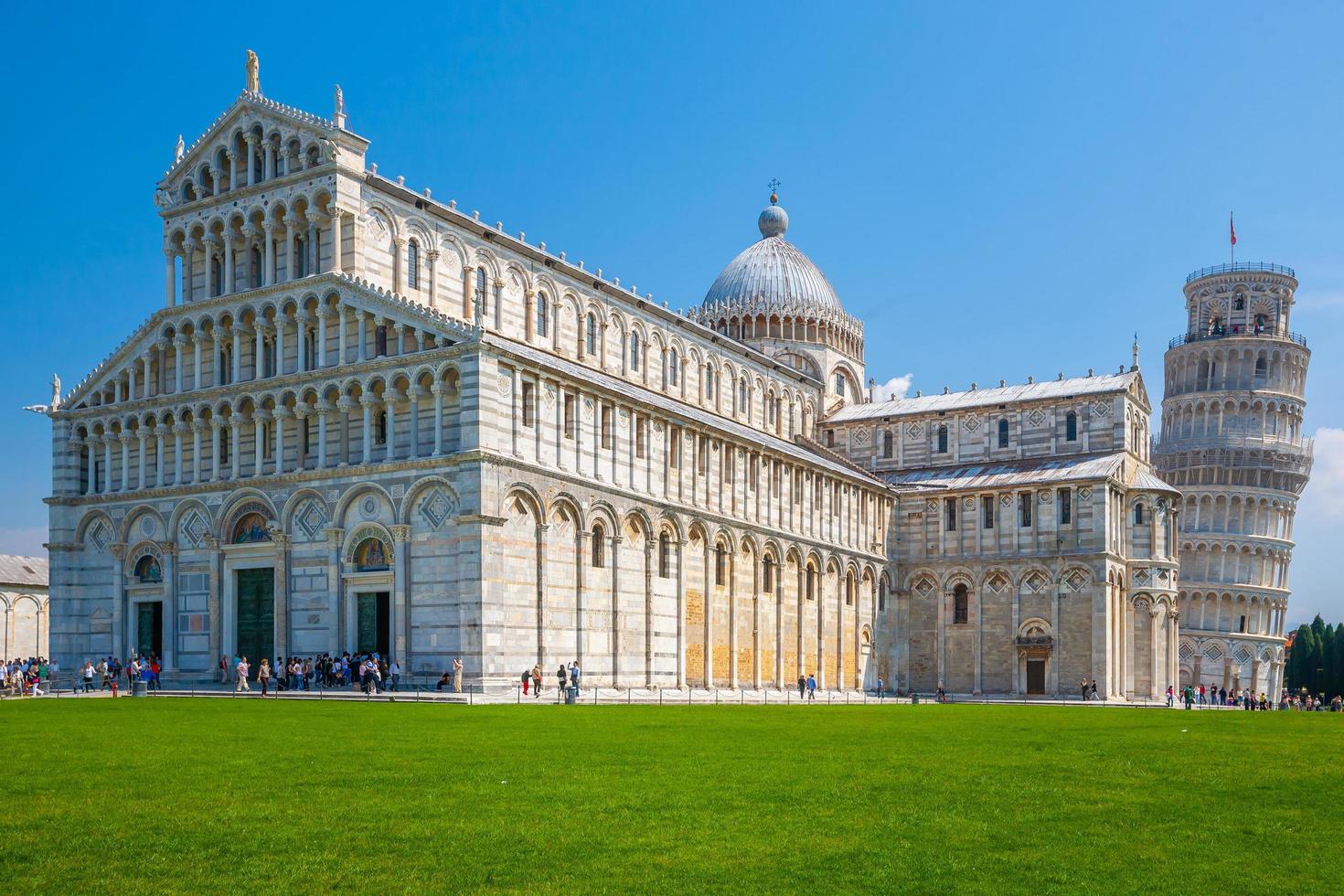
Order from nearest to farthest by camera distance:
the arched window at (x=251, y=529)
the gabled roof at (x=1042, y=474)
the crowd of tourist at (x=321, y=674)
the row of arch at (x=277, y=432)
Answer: the crowd of tourist at (x=321, y=674) < the row of arch at (x=277, y=432) < the arched window at (x=251, y=529) < the gabled roof at (x=1042, y=474)

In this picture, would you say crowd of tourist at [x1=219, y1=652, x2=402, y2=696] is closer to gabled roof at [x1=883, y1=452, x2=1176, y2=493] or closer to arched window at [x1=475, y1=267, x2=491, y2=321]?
arched window at [x1=475, y1=267, x2=491, y2=321]

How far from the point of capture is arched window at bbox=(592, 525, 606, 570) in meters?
52.2

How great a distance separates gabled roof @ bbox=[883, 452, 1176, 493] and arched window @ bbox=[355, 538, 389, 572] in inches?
1527

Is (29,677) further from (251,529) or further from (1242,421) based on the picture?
(1242,421)

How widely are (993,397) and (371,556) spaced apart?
4581 centimetres

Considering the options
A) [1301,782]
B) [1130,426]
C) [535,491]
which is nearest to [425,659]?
[535,491]

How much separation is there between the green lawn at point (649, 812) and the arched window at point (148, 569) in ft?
95.4

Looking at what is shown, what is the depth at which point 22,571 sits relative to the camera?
81.8 m

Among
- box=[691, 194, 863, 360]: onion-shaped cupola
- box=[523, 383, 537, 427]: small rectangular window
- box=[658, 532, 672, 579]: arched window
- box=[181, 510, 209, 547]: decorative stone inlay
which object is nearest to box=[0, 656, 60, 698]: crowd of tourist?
box=[181, 510, 209, 547]: decorative stone inlay

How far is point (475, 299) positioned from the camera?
5694cm

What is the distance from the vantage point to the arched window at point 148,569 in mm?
55219

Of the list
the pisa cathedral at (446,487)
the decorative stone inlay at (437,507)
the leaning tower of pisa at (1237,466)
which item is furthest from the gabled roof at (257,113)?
the leaning tower of pisa at (1237,466)

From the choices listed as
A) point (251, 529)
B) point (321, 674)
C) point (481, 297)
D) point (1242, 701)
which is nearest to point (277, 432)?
point (251, 529)

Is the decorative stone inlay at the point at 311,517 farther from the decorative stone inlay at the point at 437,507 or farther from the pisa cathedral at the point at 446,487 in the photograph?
the decorative stone inlay at the point at 437,507
